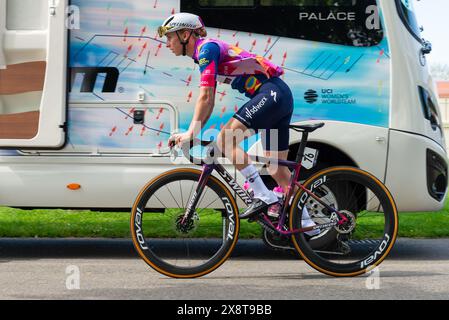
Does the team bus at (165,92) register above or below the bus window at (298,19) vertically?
below

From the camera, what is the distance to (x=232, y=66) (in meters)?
6.63

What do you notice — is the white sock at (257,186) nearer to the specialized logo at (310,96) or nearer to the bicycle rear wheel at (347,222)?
the bicycle rear wheel at (347,222)

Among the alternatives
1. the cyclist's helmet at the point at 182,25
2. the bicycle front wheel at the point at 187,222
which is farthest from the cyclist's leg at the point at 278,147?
the cyclist's helmet at the point at 182,25

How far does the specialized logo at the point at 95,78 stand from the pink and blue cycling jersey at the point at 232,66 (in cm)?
180

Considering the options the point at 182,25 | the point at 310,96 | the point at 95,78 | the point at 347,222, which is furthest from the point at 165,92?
the point at 347,222

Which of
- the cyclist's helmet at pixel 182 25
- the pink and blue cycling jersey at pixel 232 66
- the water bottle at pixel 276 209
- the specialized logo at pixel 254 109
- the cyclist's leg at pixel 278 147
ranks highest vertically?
the cyclist's helmet at pixel 182 25

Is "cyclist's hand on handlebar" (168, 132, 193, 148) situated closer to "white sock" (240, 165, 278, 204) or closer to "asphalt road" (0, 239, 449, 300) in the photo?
"white sock" (240, 165, 278, 204)

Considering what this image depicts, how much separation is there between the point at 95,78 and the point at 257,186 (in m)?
2.32

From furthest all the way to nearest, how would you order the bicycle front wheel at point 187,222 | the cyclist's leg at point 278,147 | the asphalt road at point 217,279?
the cyclist's leg at point 278,147 < the bicycle front wheel at point 187,222 < the asphalt road at point 217,279

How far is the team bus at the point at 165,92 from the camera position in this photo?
820cm

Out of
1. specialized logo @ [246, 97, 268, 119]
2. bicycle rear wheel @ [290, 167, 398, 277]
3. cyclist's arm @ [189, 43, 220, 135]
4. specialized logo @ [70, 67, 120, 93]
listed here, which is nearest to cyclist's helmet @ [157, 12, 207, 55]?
cyclist's arm @ [189, 43, 220, 135]
